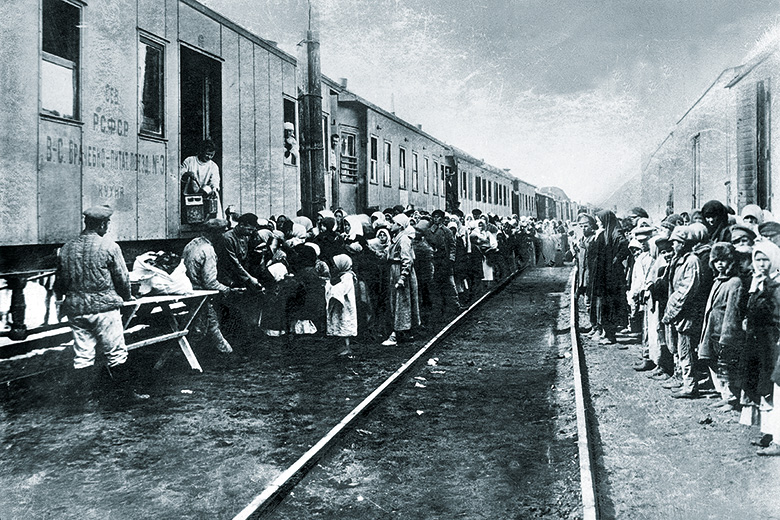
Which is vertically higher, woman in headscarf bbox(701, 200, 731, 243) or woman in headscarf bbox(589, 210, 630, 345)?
woman in headscarf bbox(701, 200, 731, 243)

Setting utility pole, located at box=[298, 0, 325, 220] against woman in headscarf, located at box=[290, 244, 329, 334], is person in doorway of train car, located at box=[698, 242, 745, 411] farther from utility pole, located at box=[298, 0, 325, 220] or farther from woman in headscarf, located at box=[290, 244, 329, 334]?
utility pole, located at box=[298, 0, 325, 220]

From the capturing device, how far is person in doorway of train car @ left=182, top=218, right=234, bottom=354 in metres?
7.12

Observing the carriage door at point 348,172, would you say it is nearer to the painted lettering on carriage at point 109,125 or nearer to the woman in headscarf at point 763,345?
the painted lettering on carriage at point 109,125

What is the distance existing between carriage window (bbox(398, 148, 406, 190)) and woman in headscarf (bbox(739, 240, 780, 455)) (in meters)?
16.4

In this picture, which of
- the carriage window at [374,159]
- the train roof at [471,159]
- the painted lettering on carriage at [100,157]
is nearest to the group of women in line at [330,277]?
the painted lettering on carriage at [100,157]

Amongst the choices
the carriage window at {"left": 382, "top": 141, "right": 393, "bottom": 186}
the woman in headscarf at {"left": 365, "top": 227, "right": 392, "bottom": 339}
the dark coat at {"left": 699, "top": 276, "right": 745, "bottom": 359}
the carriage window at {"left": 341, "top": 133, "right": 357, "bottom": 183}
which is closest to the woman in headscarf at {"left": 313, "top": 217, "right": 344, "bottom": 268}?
the woman in headscarf at {"left": 365, "top": 227, "right": 392, "bottom": 339}

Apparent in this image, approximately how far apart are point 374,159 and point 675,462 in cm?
1493

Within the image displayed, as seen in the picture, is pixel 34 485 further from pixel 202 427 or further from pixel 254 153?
pixel 254 153

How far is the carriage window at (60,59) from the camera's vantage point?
5371 mm

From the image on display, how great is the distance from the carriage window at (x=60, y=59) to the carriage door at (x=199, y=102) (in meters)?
1.88

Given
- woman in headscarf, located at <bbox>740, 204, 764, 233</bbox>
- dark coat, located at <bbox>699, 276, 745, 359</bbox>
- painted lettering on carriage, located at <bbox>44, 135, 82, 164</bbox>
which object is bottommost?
dark coat, located at <bbox>699, 276, 745, 359</bbox>

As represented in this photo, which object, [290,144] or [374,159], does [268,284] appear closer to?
[290,144]

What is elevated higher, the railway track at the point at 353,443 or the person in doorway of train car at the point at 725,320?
the person in doorway of train car at the point at 725,320

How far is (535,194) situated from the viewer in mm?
46438
